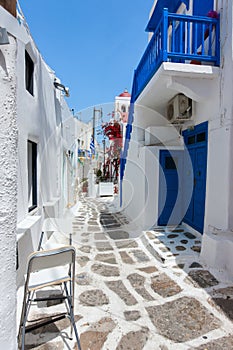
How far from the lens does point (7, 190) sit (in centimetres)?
140

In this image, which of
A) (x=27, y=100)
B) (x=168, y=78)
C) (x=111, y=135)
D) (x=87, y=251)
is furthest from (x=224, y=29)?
(x=111, y=135)

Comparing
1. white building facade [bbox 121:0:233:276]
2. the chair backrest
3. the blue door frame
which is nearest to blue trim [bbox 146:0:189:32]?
white building facade [bbox 121:0:233:276]

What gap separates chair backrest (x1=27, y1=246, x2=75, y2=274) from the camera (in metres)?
2.22

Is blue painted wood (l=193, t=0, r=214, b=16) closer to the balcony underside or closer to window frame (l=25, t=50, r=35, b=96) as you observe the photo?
the balcony underside

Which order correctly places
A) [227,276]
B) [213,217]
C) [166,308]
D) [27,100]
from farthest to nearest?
[213,217] → [27,100] → [227,276] → [166,308]

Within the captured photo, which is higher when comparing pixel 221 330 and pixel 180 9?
pixel 180 9

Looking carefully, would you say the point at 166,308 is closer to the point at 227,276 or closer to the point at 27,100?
the point at 227,276

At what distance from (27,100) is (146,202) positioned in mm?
4380

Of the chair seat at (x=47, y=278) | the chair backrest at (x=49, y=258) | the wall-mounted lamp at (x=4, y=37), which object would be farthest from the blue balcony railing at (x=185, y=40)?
the chair seat at (x=47, y=278)

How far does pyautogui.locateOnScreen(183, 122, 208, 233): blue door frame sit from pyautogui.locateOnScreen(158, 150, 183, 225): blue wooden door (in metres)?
0.27

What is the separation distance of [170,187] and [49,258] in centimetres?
530

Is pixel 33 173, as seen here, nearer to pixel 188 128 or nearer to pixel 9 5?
pixel 9 5

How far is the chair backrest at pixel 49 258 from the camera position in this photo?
2.22 m

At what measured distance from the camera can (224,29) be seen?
4.51 metres
